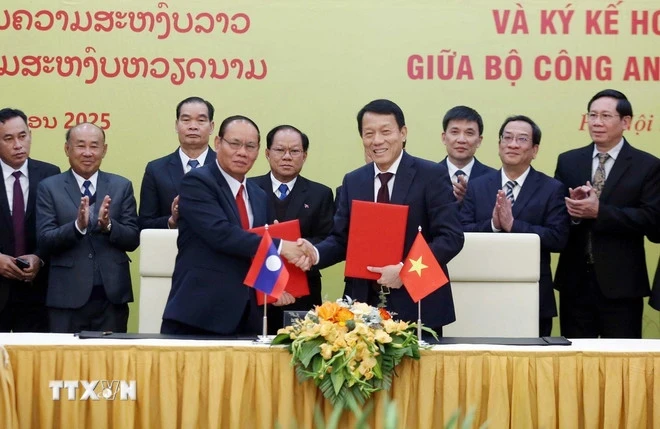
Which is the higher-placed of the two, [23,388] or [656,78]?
[656,78]

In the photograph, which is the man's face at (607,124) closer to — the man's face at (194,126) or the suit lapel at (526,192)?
the suit lapel at (526,192)

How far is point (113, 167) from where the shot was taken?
599cm

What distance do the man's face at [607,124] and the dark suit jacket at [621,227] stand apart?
0.23 ft

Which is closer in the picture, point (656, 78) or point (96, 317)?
point (96, 317)

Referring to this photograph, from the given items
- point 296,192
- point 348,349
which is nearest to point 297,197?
point 296,192

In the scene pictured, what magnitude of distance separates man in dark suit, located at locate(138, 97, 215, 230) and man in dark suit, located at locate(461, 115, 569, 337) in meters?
1.32

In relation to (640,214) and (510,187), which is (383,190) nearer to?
(510,187)

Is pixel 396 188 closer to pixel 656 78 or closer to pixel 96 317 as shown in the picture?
pixel 96 317

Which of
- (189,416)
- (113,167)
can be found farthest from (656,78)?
(189,416)

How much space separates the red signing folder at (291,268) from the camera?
4461 millimetres

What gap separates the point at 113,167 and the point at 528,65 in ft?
7.28

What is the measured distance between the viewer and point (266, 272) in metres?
4.18

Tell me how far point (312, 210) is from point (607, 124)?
142 cm

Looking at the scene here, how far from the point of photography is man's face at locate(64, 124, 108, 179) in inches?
212
